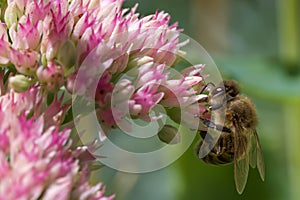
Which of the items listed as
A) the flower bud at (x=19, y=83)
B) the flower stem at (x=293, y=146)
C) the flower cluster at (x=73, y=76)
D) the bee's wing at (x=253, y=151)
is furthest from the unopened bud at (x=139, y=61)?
the flower stem at (x=293, y=146)

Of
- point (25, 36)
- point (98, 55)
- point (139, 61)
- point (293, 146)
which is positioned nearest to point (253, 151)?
point (139, 61)

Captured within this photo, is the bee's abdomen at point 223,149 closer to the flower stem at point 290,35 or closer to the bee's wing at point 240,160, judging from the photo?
the bee's wing at point 240,160

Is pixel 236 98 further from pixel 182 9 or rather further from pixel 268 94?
pixel 182 9

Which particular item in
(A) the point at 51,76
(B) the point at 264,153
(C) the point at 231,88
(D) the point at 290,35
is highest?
(A) the point at 51,76

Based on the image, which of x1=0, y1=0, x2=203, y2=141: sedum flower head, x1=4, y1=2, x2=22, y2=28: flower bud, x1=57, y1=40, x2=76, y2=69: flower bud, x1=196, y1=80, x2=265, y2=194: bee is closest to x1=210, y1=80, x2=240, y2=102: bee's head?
x1=196, y1=80, x2=265, y2=194: bee

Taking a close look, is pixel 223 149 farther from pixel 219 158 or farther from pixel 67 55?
pixel 67 55

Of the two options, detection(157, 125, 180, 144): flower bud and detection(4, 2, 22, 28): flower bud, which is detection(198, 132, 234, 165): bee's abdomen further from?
detection(4, 2, 22, 28): flower bud
